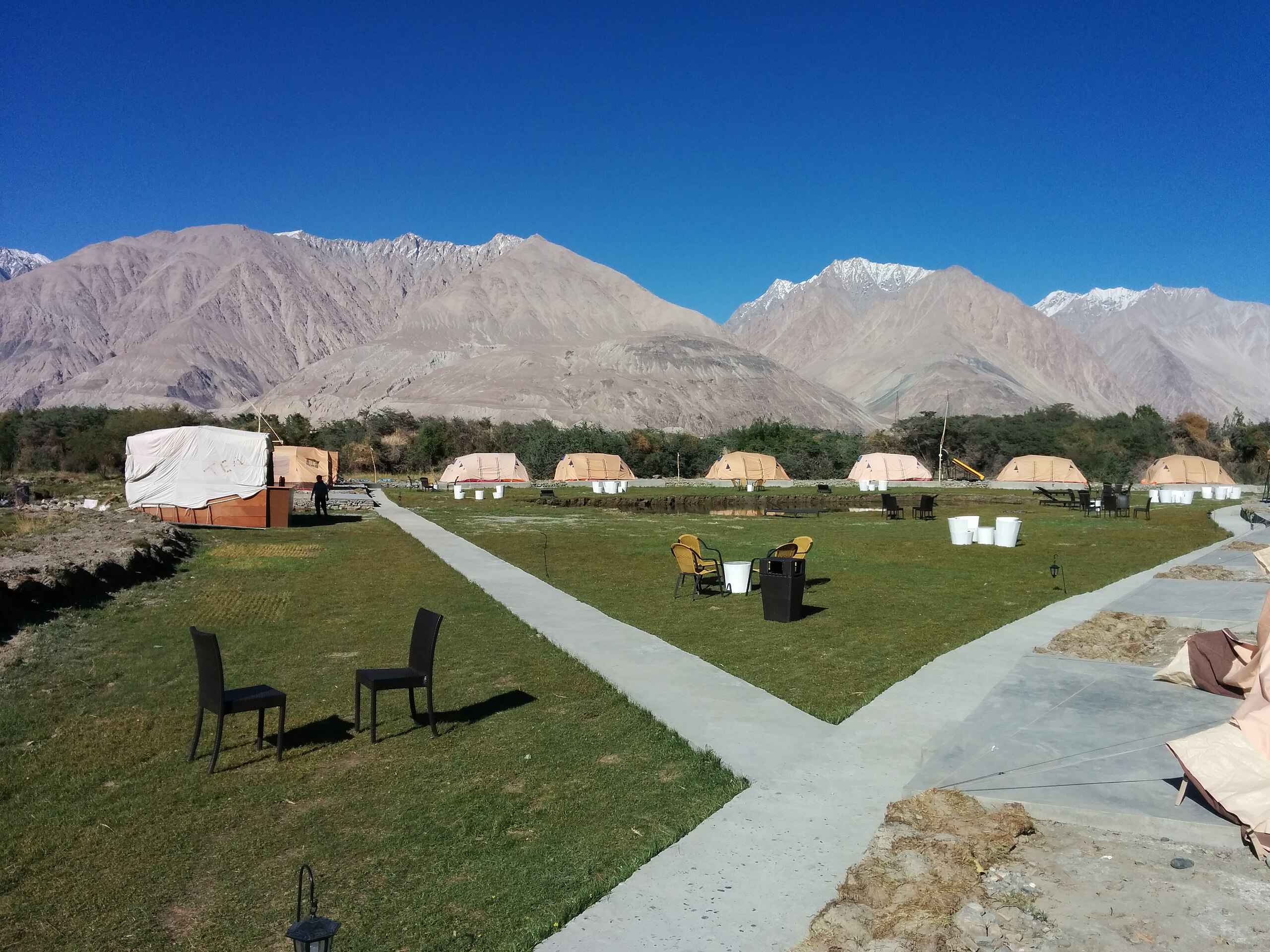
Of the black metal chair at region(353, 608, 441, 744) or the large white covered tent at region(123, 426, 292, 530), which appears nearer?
the black metal chair at region(353, 608, 441, 744)

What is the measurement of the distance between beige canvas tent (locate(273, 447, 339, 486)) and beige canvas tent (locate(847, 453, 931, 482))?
33.9m

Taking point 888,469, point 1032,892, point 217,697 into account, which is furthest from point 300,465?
point 1032,892

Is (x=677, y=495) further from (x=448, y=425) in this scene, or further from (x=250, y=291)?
(x=250, y=291)

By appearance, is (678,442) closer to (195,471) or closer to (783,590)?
(195,471)

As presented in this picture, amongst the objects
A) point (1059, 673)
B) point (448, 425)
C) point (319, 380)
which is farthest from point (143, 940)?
point (319, 380)

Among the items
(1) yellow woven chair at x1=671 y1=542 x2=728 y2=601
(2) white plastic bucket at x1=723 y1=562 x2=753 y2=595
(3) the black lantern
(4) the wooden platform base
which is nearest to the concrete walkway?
(3) the black lantern

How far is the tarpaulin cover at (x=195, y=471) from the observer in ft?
88.4

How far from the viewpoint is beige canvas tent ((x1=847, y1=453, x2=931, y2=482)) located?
2334 inches

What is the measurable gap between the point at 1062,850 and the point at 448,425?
83318mm

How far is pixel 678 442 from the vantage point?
76.9m

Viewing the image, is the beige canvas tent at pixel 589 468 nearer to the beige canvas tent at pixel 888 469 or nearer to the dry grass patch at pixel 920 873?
the beige canvas tent at pixel 888 469

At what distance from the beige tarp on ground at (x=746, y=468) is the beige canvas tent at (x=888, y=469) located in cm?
527

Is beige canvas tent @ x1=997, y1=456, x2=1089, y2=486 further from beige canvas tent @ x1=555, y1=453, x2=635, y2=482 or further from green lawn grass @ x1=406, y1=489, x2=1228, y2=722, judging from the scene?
beige canvas tent @ x1=555, y1=453, x2=635, y2=482

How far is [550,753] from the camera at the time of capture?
646 cm
